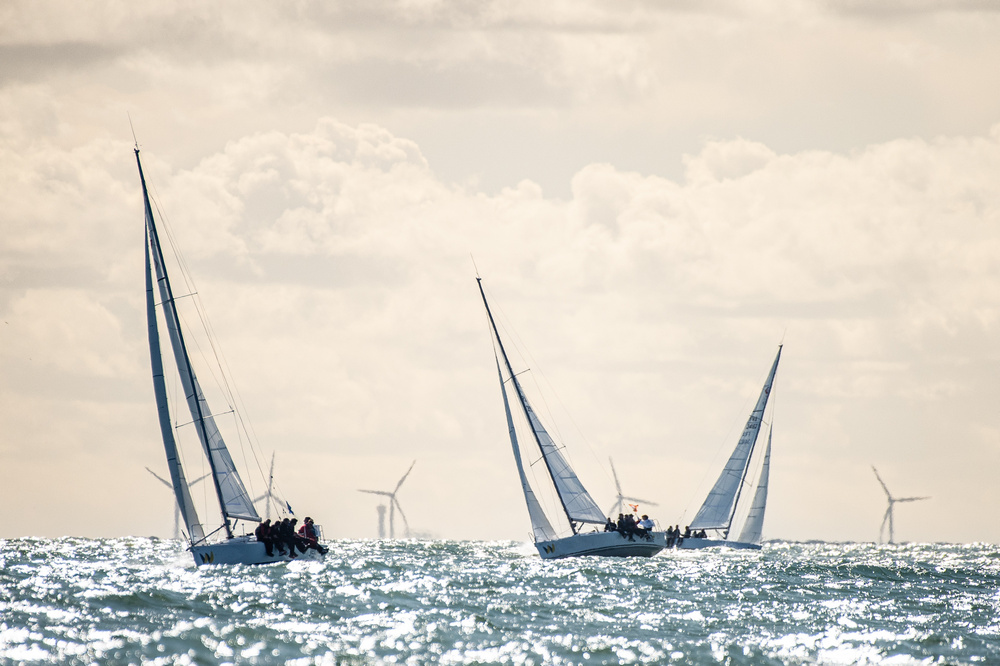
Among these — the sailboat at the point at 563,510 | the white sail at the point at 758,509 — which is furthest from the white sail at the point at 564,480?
the white sail at the point at 758,509

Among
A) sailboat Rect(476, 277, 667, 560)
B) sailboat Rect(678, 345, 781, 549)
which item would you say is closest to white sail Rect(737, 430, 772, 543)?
sailboat Rect(678, 345, 781, 549)

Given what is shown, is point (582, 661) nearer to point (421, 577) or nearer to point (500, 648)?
point (500, 648)

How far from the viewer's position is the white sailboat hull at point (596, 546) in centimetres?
6888

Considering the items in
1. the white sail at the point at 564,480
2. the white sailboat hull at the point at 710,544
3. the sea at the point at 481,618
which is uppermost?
the white sail at the point at 564,480

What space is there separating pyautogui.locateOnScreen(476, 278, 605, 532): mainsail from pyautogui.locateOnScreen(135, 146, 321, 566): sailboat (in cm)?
1637

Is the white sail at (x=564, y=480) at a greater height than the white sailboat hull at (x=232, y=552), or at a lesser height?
greater

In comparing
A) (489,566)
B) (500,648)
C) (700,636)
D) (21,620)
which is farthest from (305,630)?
(489,566)

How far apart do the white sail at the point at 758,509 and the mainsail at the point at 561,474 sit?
76.5ft

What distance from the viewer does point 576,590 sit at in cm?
4588

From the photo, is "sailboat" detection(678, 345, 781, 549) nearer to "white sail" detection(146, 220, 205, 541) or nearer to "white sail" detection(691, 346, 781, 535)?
"white sail" detection(691, 346, 781, 535)

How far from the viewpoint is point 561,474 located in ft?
236

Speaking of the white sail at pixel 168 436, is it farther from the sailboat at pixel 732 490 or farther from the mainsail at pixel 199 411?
the sailboat at pixel 732 490

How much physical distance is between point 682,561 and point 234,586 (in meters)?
31.8

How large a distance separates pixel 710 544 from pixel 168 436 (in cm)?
4441
